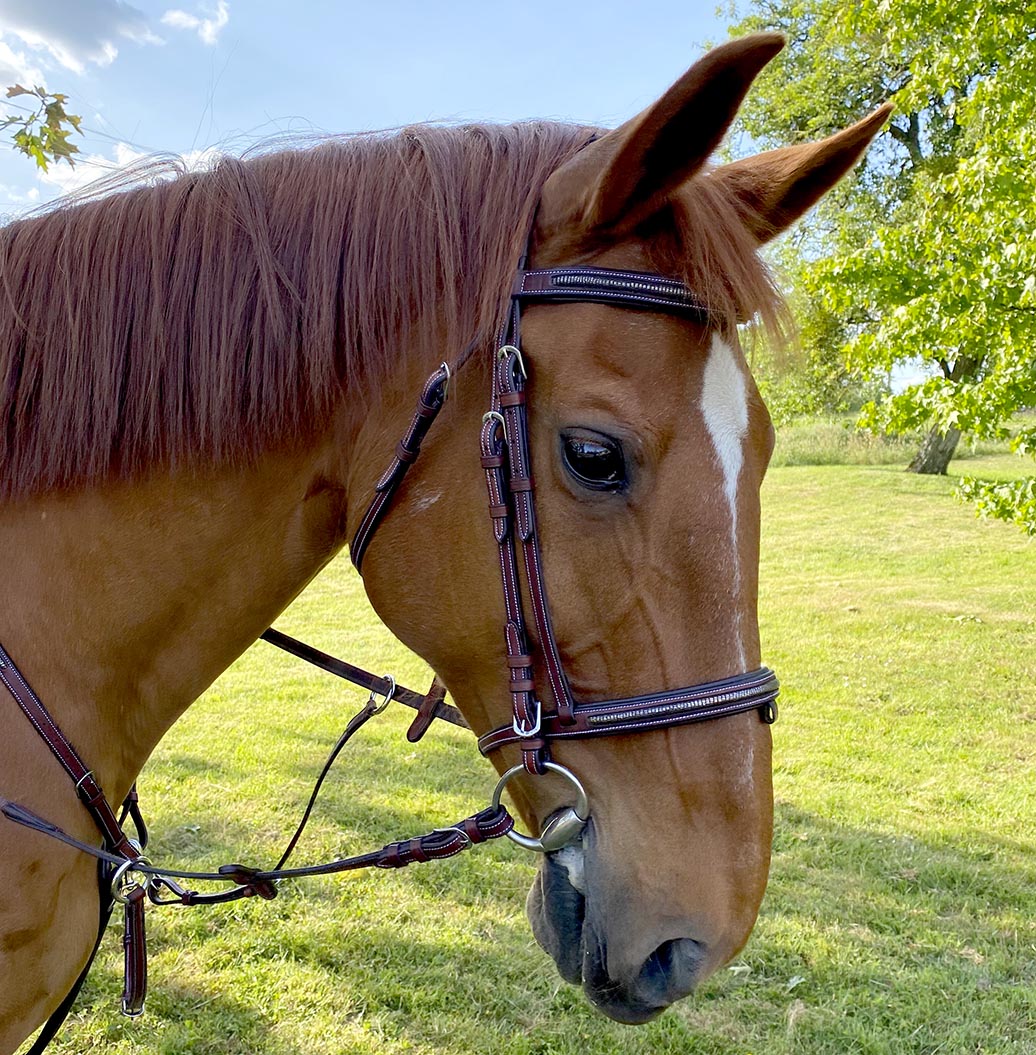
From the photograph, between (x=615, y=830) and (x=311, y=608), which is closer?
(x=615, y=830)

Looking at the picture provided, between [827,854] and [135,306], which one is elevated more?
[135,306]

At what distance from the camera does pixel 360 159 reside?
1.69 m

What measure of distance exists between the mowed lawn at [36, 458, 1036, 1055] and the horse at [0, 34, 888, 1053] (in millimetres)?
1942

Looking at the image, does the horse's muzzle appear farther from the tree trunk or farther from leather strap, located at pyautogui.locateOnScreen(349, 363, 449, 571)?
the tree trunk

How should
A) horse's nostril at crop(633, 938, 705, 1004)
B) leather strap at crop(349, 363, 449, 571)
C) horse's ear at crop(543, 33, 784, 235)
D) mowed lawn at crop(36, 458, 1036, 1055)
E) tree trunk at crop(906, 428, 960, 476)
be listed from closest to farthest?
horse's ear at crop(543, 33, 784, 235)
horse's nostril at crop(633, 938, 705, 1004)
leather strap at crop(349, 363, 449, 571)
mowed lawn at crop(36, 458, 1036, 1055)
tree trunk at crop(906, 428, 960, 476)

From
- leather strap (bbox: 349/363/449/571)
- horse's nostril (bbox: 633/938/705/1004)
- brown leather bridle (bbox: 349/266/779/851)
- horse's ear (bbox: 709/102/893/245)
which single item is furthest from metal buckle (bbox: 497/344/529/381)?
horse's nostril (bbox: 633/938/705/1004)

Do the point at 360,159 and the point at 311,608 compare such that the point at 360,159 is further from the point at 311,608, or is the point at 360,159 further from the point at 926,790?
the point at 311,608

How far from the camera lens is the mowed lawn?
10.5ft

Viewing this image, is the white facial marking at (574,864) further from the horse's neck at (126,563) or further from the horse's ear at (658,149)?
the horse's ear at (658,149)

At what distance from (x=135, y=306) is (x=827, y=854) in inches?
182

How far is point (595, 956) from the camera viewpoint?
4.71ft

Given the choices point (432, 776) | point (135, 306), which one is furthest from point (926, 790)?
point (135, 306)

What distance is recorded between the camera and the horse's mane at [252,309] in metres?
1.57

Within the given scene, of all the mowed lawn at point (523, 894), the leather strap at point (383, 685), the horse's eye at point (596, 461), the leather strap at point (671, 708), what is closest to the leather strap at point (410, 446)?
the horse's eye at point (596, 461)
